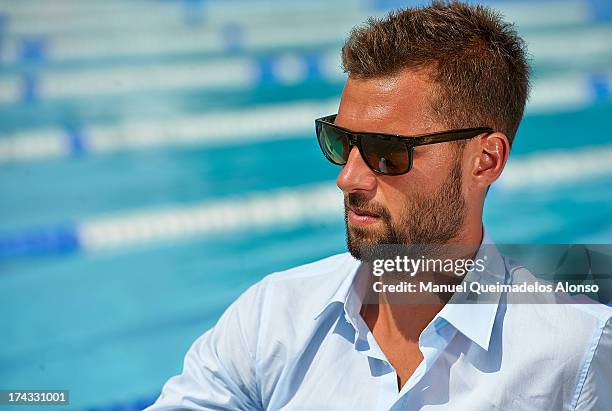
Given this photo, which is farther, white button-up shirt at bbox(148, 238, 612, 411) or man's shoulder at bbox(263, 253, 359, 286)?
man's shoulder at bbox(263, 253, 359, 286)

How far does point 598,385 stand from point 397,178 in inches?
15.8

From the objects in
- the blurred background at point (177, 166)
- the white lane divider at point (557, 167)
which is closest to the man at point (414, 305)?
the blurred background at point (177, 166)

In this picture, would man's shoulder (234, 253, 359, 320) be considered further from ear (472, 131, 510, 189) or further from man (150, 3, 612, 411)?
ear (472, 131, 510, 189)

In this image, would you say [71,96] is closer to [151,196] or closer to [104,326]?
[151,196]

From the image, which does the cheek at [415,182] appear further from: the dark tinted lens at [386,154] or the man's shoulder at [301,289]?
the man's shoulder at [301,289]

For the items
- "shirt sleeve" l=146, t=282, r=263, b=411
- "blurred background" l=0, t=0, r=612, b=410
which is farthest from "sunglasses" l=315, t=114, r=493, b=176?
"blurred background" l=0, t=0, r=612, b=410

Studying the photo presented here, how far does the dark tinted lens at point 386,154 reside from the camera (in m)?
1.15

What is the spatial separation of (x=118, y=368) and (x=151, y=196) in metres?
1.04

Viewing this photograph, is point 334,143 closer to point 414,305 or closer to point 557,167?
point 414,305

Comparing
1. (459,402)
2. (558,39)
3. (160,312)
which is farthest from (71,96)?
(459,402)

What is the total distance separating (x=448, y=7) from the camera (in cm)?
120

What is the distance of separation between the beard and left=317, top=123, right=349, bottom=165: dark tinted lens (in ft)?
0.25

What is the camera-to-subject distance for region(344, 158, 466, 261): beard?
46.1 inches

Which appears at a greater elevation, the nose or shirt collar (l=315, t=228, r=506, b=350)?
the nose
